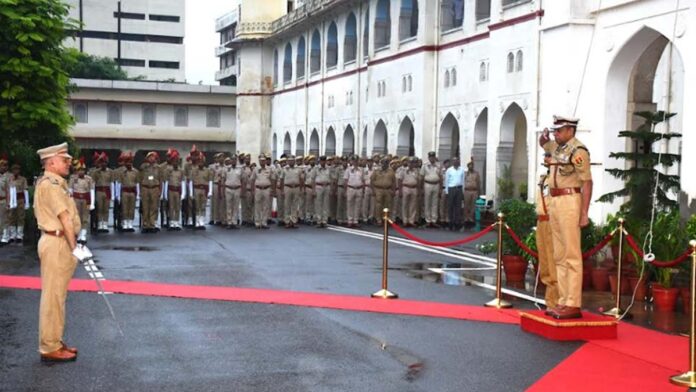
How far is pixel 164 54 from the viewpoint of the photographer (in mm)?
99938

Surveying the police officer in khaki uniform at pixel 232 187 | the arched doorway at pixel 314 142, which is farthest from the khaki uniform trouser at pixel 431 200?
the arched doorway at pixel 314 142

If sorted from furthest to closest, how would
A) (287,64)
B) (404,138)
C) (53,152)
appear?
1. (287,64)
2. (404,138)
3. (53,152)

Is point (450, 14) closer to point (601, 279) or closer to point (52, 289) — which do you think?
point (601, 279)

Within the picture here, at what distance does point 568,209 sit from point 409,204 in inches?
618

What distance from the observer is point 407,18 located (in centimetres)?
3691

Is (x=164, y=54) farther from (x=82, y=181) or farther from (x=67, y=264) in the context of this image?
(x=67, y=264)

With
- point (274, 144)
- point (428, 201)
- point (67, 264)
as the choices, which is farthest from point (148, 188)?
point (274, 144)

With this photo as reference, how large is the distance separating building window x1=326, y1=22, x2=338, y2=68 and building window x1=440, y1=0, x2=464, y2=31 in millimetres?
13471

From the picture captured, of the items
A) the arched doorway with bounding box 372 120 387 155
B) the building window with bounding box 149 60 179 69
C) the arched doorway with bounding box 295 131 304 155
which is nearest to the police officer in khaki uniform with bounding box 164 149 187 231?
the arched doorway with bounding box 372 120 387 155

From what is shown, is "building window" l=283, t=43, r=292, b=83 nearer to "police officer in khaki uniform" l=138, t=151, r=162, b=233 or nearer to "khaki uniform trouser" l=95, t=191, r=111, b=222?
"police officer in khaki uniform" l=138, t=151, r=162, b=233

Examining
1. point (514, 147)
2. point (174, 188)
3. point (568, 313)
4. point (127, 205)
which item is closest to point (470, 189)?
point (514, 147)

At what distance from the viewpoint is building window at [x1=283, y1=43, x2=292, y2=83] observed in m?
54.0

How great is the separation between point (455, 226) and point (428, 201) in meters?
1.14

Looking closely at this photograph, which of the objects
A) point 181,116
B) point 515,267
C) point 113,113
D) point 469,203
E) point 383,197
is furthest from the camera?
point 181,116
